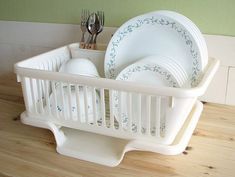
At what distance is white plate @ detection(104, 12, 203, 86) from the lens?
0.76 meters

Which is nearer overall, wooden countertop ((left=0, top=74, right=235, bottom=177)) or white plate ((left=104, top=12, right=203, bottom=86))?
wooden countertop ((left=0, top=74, right=235, bottom=177))

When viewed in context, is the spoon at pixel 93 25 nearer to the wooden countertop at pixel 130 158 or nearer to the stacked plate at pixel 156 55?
the stacked plate at pixel 156 55

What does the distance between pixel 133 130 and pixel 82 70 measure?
0.22 meters

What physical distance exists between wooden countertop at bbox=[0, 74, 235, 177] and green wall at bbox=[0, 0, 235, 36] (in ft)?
0.98

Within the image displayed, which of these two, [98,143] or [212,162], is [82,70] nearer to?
[98,143]

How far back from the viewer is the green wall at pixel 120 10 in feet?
2.87

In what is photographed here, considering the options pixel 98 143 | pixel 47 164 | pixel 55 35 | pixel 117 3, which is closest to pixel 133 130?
pixel 98 143

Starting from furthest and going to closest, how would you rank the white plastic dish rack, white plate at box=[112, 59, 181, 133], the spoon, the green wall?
the spoon → the green wall → white plate at box=[112, 59, 181, 133] → the white plastic dish rack

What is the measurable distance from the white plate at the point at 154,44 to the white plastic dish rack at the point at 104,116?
0.06 m

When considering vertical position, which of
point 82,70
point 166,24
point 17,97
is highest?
point 166,24

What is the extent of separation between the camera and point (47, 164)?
671 millimetres

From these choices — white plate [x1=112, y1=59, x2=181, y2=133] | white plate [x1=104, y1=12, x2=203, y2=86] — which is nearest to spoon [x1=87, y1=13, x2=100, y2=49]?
white plate [x1=104, y1=12, x2=203, y2=86]

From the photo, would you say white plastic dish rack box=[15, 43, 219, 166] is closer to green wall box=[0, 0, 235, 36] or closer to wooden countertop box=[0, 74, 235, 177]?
wooden countertop box=[0, 74, 235, 177]

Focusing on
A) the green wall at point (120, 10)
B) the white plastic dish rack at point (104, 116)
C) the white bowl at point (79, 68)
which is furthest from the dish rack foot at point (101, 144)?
the green wall at point (120, 10)
